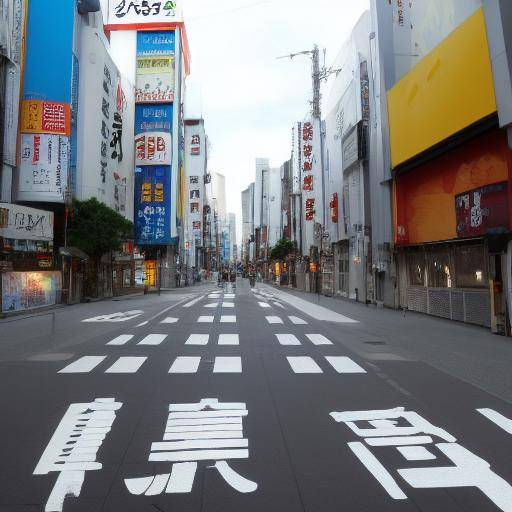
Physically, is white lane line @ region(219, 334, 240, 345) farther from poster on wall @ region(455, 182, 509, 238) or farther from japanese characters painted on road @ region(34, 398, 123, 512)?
poster on wall @ region(455, 182, 509, 238)

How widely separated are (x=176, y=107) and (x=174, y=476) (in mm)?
69907

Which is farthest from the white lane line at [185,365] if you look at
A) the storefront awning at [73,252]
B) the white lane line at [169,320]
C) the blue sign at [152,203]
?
the blue sign at [152,203]

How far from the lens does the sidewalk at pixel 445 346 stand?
369 inches

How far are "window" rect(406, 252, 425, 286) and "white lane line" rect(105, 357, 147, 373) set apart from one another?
16.9m

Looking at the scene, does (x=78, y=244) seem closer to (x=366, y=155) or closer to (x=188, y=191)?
(x=366, y=155)

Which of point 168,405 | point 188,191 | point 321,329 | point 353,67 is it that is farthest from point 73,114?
point 188,191

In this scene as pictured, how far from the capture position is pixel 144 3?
70188mm

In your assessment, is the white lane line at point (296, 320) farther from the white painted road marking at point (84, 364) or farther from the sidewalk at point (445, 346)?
the white painted road marking at point (84, 364)

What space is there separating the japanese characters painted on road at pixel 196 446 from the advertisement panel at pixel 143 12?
235ft

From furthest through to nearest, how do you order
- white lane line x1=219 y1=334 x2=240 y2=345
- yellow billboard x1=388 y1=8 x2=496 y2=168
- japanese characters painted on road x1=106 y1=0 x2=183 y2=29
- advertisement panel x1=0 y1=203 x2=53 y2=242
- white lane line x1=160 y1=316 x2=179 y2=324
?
japanese characters painted on road x1=106 y1=0 x2=183 y2=29 < advertisement panel x1=0 y1=203 x2=53 y2=242 < white lane line x1=160 y1=316 x2=179 y2=324 < yellow billboard x1=388 y1=8 x2=496 y2=168 < white lane line x1=219 y1=334 x2=240 y2=345

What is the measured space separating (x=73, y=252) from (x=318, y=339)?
68.3 feet

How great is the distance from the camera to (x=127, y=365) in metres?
10.0

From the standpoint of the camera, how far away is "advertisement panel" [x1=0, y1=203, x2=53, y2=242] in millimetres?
23375

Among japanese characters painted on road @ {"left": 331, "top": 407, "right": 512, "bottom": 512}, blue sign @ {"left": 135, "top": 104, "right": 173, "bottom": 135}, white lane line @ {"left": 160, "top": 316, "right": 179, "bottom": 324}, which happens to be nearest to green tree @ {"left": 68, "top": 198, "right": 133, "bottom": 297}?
white lane line @ {"left": 160, "top": 316, "right": 179, "bottom": 324}
